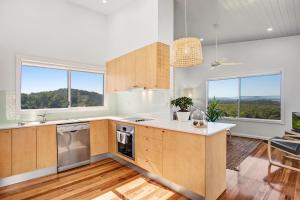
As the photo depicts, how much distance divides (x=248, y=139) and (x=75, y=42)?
5.80 metres

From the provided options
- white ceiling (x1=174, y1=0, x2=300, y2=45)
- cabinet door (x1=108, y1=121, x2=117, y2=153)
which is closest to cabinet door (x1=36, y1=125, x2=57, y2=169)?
cabinet door (x1=108, y1=121, x2=117, y2=153)

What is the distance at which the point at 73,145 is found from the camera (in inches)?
123

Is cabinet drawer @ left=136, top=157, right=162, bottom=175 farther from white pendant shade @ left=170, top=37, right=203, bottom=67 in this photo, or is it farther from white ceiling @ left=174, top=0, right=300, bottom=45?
white ceiling @ left=174, top=0, right=300, bottom=45

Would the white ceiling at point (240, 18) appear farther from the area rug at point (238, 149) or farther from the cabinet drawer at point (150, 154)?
the area rug at point (238, 149)

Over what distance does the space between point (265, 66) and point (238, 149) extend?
2.87 meters

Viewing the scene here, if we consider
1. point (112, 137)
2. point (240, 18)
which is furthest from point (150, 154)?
point (240, 18)

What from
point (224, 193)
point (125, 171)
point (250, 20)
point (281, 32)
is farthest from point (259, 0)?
point (125, 171)

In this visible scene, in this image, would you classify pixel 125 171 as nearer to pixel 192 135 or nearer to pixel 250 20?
pixel 192 135

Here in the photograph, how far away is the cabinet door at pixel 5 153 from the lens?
8.04ft

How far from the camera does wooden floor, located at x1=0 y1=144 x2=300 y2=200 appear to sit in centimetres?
226

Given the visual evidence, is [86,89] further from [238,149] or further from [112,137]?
[238,149]

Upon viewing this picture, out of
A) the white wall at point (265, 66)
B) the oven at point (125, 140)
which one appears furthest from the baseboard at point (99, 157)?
the white wall at point (265, 66)

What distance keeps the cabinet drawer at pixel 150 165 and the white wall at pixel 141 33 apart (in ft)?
Result: 3.23

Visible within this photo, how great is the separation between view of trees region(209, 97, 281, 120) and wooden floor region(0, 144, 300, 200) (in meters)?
2.73
